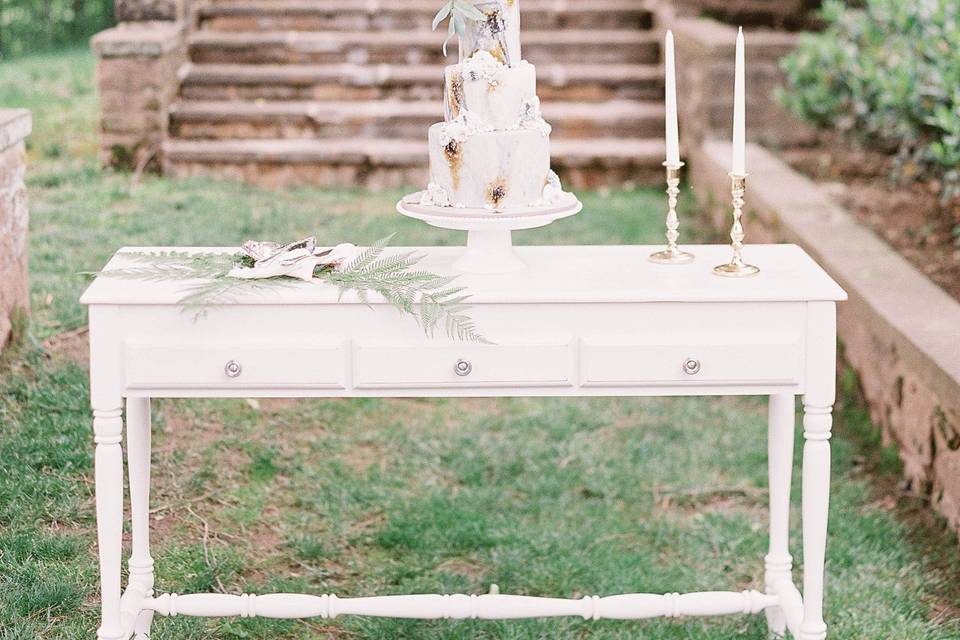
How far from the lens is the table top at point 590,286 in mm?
3156

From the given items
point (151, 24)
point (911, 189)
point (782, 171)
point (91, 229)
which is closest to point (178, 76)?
point (151, 24)

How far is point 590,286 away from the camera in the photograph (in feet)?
10.6

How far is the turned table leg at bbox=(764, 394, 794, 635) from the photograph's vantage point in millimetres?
3750

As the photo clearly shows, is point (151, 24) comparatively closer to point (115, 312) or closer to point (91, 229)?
point (91, 229)

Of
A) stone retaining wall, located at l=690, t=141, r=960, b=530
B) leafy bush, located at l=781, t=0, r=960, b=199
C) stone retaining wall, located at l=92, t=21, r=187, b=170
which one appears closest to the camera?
stone retaining wall, located at l=690, t=141, r=960, b=530

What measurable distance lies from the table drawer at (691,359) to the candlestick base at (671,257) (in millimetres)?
306

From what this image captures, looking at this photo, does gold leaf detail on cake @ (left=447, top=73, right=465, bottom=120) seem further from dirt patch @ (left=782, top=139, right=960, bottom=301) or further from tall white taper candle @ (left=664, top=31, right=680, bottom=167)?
dirt patch @ (left=782, top=139, right=960, bottom=301)

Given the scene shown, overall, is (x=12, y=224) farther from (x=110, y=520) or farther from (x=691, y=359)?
(x=691, y=359)

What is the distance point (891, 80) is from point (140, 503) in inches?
156

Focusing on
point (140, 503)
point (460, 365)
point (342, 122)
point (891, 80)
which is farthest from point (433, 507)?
point (342, 122)

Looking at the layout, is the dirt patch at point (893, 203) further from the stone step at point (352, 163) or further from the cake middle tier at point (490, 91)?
the cake middle tier at point (490, 91)

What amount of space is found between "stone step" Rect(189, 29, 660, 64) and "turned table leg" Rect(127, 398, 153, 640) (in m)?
6.13

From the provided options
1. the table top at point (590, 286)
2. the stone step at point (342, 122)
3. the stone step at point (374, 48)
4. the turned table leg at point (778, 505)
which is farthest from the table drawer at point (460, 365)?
the stone step at point (374, 48)

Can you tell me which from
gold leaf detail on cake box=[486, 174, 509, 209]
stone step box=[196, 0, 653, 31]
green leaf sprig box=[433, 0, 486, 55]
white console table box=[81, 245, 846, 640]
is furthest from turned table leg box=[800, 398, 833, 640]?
stone step box=[196, 0, 653, 31]
